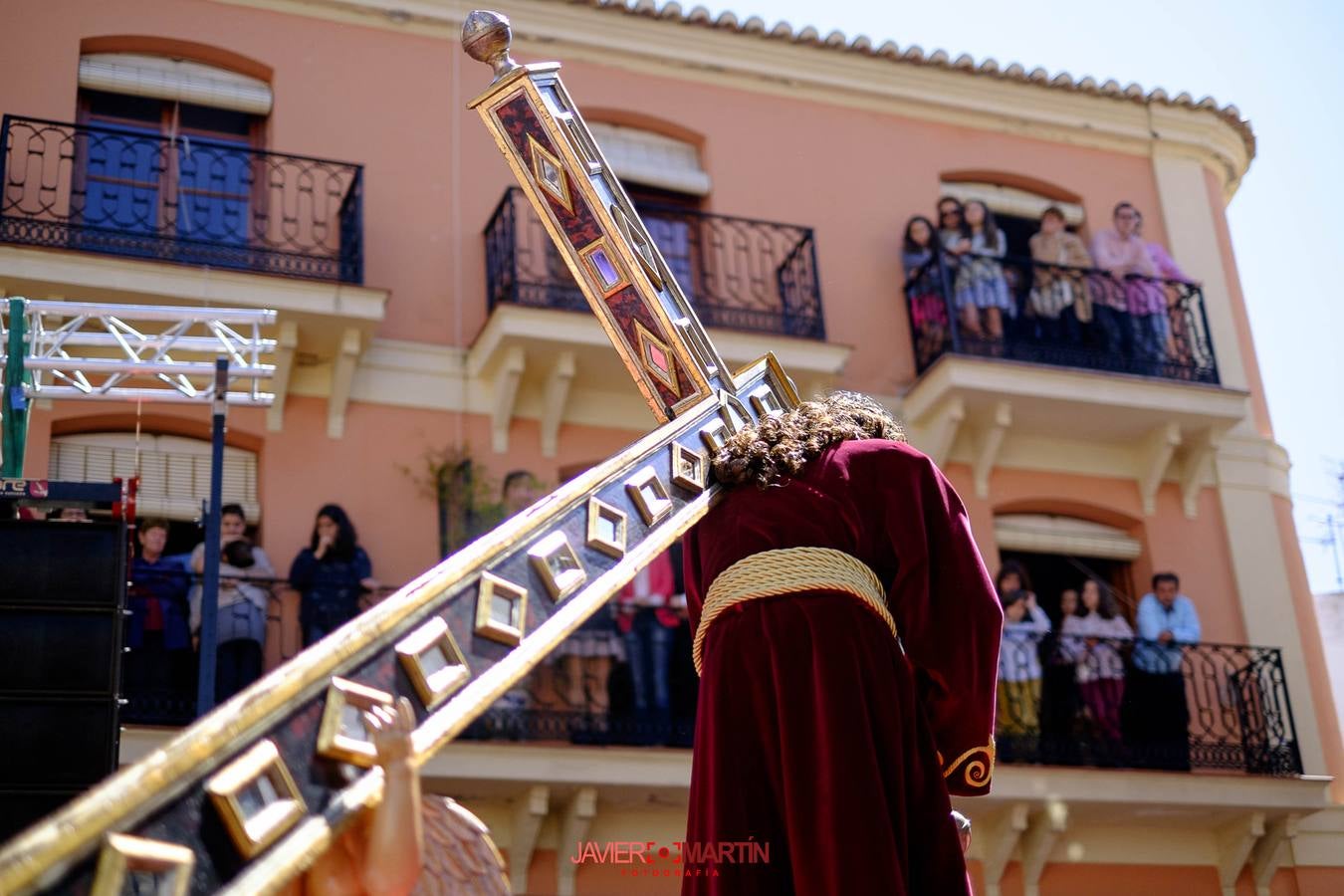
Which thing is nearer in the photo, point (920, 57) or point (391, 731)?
point (391, 731)

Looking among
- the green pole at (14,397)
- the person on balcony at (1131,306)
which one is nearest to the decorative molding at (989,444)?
the person on balcony at (1131,306)

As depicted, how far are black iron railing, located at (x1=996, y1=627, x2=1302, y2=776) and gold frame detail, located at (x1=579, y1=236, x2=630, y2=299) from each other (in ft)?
25.8

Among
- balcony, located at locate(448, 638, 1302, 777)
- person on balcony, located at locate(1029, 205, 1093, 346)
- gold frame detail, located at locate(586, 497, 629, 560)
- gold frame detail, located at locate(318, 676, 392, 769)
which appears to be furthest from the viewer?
person on balcony, located at locate(1029, 205, 1093, 346)

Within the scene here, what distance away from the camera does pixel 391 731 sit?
243 centimetres

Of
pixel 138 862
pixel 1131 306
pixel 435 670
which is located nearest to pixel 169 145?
pixel 1131 306

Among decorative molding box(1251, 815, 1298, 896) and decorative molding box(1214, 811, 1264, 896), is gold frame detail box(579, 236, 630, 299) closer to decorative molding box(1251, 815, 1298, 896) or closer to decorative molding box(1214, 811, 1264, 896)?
decorative molding box(1214, 811, 1264, 896)

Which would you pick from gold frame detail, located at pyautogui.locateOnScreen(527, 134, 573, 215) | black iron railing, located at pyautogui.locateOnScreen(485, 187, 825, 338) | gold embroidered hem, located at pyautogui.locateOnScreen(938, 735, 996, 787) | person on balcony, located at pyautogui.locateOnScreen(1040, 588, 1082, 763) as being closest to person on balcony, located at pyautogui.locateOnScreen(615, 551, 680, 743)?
black iron railing, located at pyautogui.locateOnScreen(485, 187, 825, 338)

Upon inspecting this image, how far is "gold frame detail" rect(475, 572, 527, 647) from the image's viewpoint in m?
2.71

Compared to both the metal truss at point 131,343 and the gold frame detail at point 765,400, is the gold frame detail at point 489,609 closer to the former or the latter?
the gold frame detail at point 765,400

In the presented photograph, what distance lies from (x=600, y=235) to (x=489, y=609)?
1.46 meters

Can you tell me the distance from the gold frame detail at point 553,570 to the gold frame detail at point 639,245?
1133mm

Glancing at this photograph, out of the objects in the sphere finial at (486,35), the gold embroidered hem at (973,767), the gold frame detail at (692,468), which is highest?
the sphere finial at (486,35)

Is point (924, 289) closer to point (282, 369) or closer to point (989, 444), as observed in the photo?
point (989, 444)

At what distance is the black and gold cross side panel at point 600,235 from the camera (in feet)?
12.8
